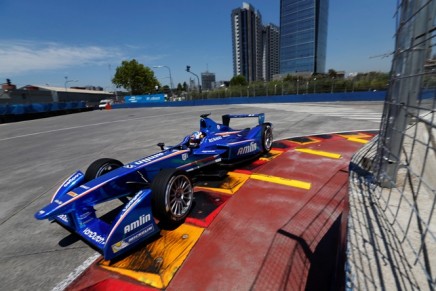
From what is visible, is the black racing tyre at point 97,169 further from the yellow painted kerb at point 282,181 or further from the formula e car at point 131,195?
the yellow painted kerb at point 282,181

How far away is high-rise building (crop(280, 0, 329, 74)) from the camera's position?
10181cm

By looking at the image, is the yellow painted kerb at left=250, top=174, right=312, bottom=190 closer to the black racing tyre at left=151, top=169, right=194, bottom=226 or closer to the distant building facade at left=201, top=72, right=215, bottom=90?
the black racing tyre at left=151, top=169, right=194, bottom=226

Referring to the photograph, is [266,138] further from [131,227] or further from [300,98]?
[300,98]

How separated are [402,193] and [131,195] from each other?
3342 millimetres

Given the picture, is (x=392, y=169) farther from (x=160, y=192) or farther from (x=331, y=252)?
(x=160, y=192)

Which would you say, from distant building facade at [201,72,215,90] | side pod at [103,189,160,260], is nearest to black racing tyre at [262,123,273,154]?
side pod at [103,189,160,260]

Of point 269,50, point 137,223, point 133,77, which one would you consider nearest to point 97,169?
point 137,223

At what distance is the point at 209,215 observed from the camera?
3506 mm

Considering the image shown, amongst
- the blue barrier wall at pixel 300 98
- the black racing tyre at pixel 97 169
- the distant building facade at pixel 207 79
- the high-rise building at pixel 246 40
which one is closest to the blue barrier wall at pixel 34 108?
the blue barrier wall at pixel 300 98

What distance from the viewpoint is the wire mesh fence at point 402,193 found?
1.63 m

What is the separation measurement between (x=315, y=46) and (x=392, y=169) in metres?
115

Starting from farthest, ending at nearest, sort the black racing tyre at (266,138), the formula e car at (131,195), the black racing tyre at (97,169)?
the black racing tyre at (266,138)
the black racing tyre at (97,169)
the formula e car at (131,195)

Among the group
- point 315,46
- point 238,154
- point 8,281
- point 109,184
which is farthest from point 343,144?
point 315,46

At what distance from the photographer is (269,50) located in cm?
14612
